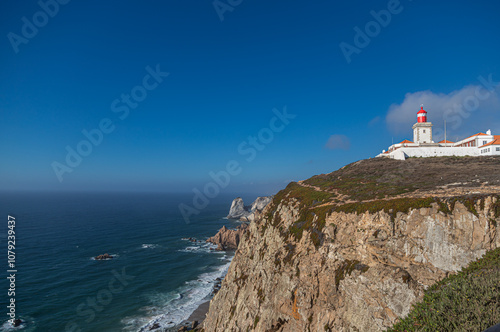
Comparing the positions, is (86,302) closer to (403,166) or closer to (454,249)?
(454,249)

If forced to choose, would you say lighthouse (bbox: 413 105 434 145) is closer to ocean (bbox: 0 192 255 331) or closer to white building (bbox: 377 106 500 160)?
white building (bbox: 377 106 500 160)

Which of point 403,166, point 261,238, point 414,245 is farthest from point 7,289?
point 403,166

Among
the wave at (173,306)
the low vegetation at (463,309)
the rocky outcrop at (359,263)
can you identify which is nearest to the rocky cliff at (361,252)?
the rocky outcrop at (359,263)

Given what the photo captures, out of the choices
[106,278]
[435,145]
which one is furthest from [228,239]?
[435,145]

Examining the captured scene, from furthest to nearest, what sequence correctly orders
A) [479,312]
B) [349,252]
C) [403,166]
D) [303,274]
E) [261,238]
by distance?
1. [403,166]
2. [261,238]
3. [303,274]
4. [349,252]
5. [479,312]

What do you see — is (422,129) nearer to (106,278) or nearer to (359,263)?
(359,263)

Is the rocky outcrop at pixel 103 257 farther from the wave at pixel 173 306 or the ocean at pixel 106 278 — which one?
the wave at pixel 173 306
